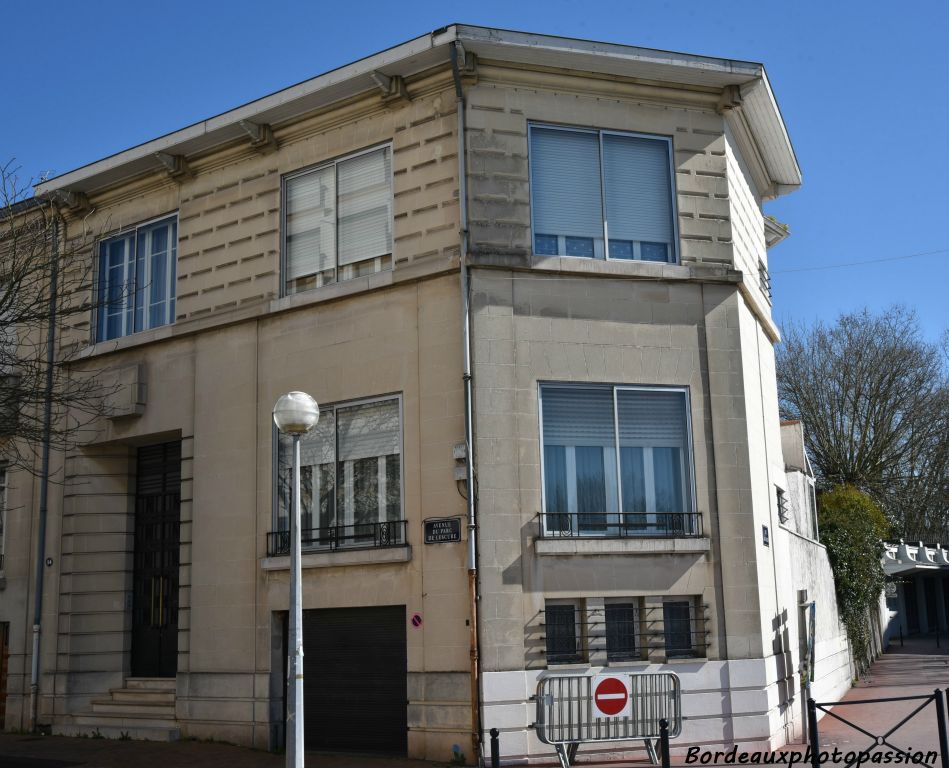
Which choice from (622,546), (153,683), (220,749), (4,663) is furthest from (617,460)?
(4,663)

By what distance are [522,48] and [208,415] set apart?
7824mm

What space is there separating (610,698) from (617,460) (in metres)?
3.58

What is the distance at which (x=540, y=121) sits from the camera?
51.5ft

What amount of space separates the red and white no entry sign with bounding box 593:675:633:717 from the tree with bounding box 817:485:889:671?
1324 centimetres

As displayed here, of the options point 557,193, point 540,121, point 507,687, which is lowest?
point 507,687

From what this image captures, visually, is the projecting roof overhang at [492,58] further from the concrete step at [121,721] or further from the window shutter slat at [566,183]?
the concrete step at [121,721]

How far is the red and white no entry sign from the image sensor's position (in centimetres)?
1298

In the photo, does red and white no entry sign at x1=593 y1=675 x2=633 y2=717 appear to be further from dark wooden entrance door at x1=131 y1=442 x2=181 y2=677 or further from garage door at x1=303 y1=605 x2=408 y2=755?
dark wooden entrance door at x1=131 y1=442 x2=181 y2=677

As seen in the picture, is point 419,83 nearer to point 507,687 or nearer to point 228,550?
point 228,550

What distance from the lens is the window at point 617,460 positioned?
14.9 metres

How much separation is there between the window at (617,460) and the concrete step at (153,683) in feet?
24.8

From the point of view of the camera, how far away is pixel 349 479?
16.0m

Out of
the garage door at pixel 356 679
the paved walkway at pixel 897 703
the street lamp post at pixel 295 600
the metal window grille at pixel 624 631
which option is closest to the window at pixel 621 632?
the metal window grille at pixel 624 631

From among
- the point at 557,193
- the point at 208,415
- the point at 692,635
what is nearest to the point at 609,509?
the point at 692,635
